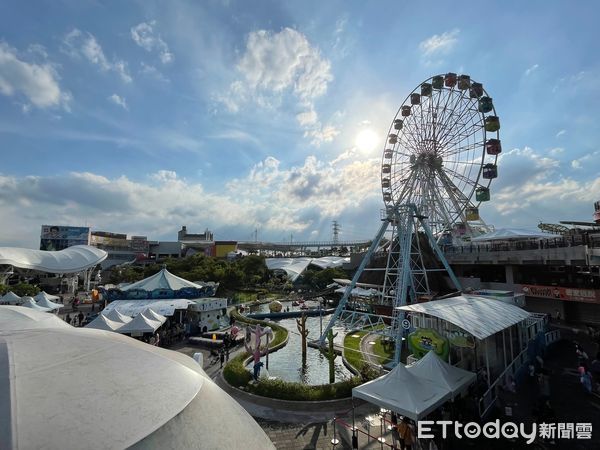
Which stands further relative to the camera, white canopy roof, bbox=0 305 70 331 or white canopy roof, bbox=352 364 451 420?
white canopy roof, bbox=0 305 70 331

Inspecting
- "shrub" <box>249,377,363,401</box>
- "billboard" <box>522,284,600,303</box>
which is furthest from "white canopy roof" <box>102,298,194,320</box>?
"billboard" <box>522,284,600,303</box>

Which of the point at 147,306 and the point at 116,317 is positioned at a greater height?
the point at 147,306

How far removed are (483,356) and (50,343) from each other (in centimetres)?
1479

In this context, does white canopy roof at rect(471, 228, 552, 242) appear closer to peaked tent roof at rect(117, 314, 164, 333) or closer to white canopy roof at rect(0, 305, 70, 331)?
peaked tent roof at rect(117, 314, 164, 333)

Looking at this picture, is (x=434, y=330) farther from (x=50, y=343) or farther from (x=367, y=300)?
(x=367, y=300)

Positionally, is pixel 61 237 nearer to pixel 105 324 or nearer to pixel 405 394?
pixel 105 324

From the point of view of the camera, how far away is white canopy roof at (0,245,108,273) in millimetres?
50594

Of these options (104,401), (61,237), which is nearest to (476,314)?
(104,401)

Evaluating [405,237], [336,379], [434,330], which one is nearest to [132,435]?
[434,330]

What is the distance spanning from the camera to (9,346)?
169 inches

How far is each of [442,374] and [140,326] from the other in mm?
19058

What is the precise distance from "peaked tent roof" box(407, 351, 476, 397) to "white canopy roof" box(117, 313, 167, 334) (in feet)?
Result: 57.2

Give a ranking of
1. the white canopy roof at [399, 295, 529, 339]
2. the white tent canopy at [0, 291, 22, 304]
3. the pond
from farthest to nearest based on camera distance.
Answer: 1. the white tent canopy at [0, 291, 22, 304]
2. the pond
3. the white canopy roof at [399, 295, 529, 339]

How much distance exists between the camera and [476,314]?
13.8m
